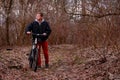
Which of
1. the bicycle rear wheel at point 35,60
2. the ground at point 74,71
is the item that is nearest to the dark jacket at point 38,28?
the bicycle rear wheel at point 35,60

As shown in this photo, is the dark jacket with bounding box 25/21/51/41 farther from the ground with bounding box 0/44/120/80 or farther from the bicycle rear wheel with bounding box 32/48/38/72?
the ground with bounding box 0/44/120/80

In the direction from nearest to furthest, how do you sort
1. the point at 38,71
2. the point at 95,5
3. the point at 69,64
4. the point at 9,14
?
the point at 95,5 < the point at 38,71 < the point at 69,64 < the point at 9,14

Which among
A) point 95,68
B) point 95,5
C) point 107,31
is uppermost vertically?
point 95,5

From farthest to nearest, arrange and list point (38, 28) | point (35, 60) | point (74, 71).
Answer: point (38, 28), point (35, 60), point (74, 71)

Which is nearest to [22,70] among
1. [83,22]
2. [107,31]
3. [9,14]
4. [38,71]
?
[38,71]

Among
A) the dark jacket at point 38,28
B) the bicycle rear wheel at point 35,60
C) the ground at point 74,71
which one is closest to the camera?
the ground at point 74,71

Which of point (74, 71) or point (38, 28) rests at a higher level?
point (38, 28)

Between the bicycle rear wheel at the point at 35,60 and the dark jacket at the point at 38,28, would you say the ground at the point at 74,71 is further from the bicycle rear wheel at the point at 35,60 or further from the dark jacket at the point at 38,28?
the dark jacket at the point at 38,28

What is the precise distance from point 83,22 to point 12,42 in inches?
587

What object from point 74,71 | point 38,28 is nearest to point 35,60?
point 38,28

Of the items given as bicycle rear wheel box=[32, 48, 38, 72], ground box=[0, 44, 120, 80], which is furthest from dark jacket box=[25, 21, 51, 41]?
ground box=[0, 44, 120, 80]

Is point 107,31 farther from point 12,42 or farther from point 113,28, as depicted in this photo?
point 12,42

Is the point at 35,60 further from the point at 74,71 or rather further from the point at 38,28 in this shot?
the point at 74,71

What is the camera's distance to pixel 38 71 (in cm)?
1062
